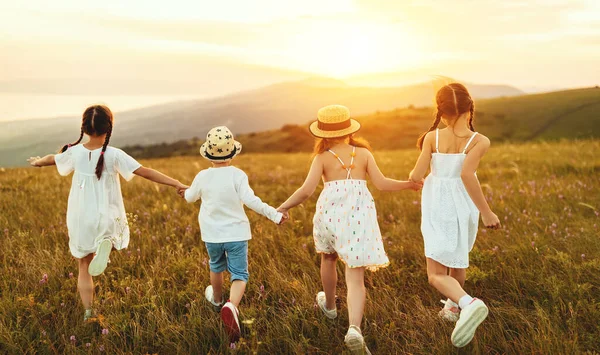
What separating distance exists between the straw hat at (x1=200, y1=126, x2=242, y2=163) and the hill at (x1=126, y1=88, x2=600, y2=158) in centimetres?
2854

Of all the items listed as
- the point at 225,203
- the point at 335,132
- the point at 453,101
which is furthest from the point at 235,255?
the point at 453,101

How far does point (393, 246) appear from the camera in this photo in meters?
6.34

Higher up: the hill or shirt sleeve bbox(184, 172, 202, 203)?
shirt sleeve bbox(184, 172, 202, 203)

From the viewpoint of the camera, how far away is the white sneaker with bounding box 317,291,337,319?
4.59 meters

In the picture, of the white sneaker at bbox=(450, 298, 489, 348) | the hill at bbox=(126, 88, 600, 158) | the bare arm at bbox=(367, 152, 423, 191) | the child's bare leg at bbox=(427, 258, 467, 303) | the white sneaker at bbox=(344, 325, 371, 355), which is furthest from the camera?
the hill at bbox=(126, 88, 600, 158)

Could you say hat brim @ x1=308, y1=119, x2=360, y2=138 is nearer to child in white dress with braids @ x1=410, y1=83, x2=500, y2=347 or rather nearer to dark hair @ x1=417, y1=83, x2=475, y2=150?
child in white dress with braids @ x1=410, y1=83, x2=500, y2=347

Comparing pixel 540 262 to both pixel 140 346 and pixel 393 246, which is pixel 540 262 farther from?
pixel 140 346

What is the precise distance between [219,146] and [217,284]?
1.46m

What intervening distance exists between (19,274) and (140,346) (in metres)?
2.36

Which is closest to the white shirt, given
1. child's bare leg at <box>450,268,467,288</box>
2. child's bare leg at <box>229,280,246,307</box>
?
child's bare leg at <box>229,280,246,307</box>

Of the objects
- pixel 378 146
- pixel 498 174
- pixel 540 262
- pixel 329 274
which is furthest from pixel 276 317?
pixel 378 146

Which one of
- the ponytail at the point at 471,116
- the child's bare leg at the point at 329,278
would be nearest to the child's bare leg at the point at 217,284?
the child's bare leg at the point at 329,278

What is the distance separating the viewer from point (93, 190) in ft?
15.7

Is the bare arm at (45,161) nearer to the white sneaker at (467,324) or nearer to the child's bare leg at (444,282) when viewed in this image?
the child's bare leg at (444,282)
